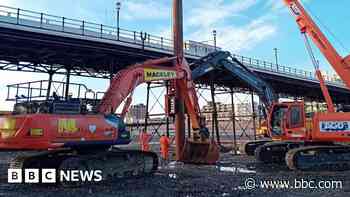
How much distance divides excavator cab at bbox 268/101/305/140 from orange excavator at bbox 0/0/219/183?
4.69m

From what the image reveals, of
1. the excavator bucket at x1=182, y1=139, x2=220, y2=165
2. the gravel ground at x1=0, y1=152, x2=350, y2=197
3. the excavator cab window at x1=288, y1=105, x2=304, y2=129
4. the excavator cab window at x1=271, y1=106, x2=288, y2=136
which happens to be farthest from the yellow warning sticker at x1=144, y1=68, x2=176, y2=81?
the excavator cab window at x1=288, y1=105, x2=304, y2=129

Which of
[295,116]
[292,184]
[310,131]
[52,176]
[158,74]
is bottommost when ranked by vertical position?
[292,184]

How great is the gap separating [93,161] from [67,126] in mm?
1494

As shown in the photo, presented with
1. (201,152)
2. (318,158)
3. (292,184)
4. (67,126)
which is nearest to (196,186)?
(292,184)

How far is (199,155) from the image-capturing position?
644 inches

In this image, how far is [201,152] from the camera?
16297 millimetres

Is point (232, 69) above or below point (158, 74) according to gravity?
above

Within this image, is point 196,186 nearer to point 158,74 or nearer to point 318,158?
point 158,74

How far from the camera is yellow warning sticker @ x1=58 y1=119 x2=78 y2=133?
10945 mm

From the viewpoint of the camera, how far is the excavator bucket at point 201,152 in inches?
635

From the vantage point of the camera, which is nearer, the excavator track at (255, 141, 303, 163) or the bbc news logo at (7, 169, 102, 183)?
the bbc news logo at (7, 169, 102, 183)

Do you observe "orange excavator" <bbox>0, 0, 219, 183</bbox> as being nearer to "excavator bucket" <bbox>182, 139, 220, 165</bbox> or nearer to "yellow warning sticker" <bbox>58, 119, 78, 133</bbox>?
"yellow warning sticker" <bbox>58, 119, 78, 133</bbox>

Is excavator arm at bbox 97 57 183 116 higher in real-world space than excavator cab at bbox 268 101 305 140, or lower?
higher

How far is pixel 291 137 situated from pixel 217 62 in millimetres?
5301
